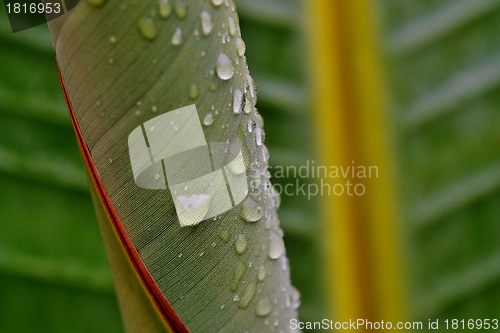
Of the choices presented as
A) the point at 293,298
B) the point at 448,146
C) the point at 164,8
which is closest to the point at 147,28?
the point at 164,8

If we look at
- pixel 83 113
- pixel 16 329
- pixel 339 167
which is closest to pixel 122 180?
pixel 83 113

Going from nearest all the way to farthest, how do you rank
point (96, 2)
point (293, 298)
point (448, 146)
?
point (96, 2) → point (293, 298) → point (448, 146)

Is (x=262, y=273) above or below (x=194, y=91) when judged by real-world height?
below

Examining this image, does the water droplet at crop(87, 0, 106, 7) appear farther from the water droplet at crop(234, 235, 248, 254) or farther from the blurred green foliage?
the blurred green foliage

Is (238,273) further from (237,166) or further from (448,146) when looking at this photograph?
(448,146)

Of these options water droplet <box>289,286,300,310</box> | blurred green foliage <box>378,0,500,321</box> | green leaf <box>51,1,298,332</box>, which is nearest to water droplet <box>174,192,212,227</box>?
green leaf <box>51,1,298,332</box>

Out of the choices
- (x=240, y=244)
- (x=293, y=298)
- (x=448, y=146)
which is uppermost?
(x=240, y=244)
